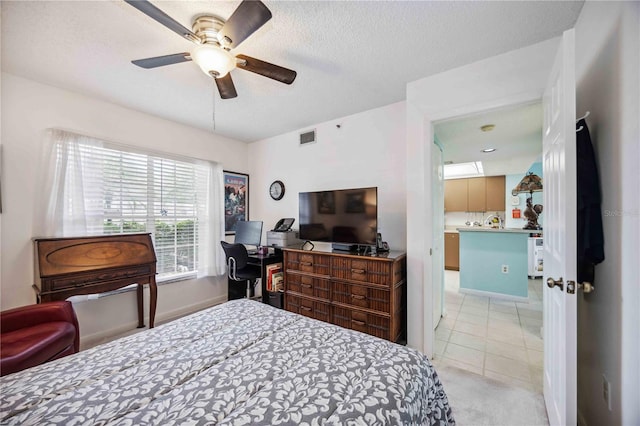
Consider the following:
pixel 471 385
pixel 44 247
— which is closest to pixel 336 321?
pixel 471 385

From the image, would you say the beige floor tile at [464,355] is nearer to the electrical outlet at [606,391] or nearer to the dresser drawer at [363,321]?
the dresser drawer at [363,321]

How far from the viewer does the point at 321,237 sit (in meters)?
2.87

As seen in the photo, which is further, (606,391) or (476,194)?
(476,194)

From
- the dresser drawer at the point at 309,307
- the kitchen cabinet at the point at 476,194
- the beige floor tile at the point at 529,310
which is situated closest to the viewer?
the dresser drawer at the point at 309,307

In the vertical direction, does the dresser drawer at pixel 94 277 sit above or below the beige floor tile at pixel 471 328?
above

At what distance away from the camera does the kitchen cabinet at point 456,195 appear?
5902mm

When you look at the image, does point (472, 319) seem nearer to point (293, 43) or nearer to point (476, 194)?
point (293, 43)

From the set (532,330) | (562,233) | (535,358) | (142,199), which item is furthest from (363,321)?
(142,199)

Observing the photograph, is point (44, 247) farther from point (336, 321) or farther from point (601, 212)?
point (601, 212)

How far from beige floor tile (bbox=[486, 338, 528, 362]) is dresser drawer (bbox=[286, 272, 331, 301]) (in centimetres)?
165

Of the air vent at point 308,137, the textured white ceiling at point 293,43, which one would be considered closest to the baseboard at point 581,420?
the textured white ceiling at point 293,43

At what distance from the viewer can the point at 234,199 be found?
383cm

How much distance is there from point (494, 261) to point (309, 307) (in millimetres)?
3025

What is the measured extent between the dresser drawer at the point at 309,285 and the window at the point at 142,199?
1.31m
